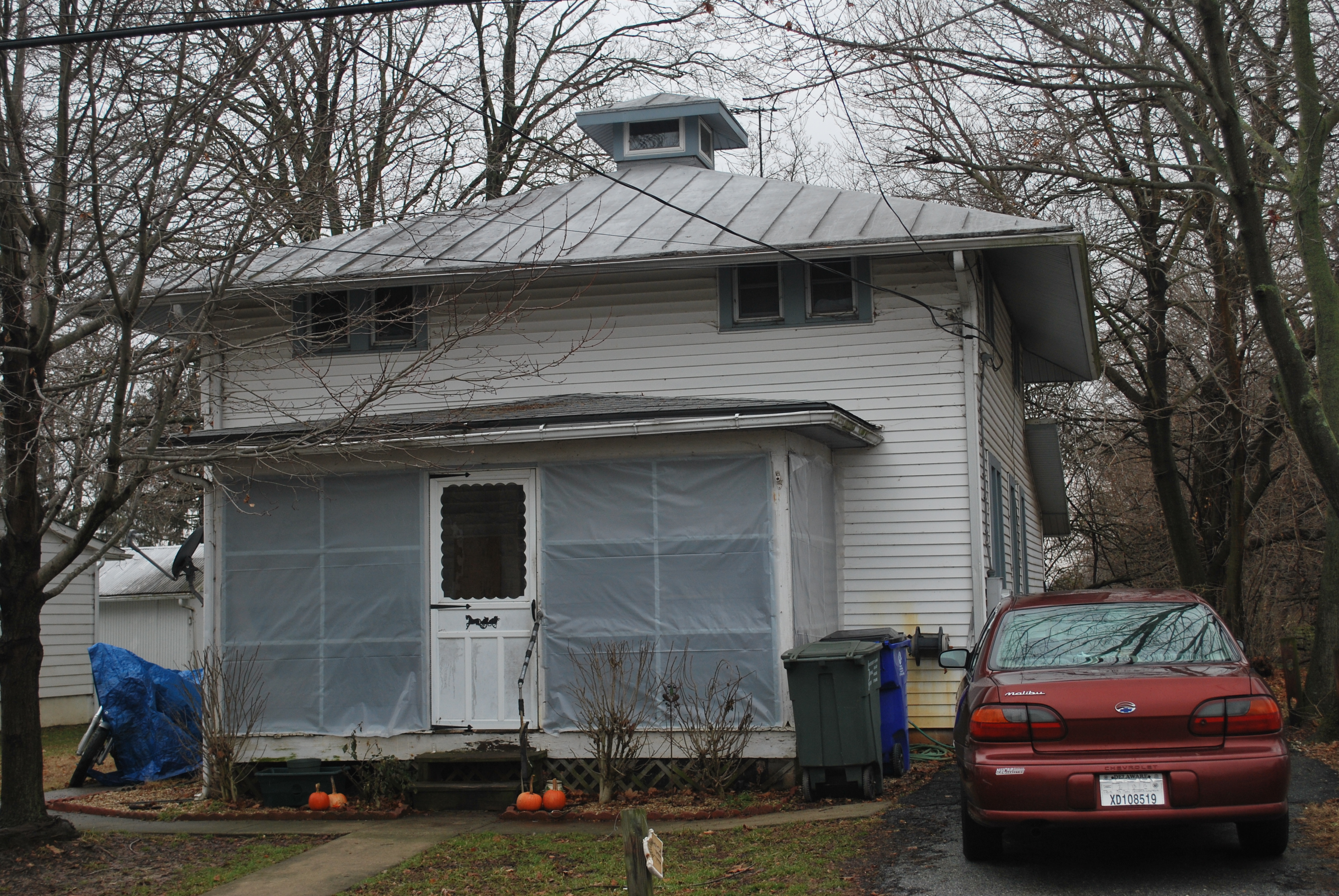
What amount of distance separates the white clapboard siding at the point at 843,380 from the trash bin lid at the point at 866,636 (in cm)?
58

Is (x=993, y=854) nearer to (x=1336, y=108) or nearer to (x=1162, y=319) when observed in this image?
(x=1336, y=108)

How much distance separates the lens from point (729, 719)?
9766 millimetres

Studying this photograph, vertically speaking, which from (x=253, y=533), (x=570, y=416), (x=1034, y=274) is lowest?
(x=253, y=533)

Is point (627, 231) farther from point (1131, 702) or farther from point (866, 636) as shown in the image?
point (1131, 702)

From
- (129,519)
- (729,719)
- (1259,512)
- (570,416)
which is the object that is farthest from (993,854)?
(1259,512)

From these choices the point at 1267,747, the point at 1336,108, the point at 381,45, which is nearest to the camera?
the point at 1267,747

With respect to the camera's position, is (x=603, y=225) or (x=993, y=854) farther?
(x=603, y=225)

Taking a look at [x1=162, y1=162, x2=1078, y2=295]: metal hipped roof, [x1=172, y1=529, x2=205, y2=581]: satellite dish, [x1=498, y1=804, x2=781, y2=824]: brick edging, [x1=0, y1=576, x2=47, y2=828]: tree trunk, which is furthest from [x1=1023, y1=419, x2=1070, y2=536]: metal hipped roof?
[x1=0, y1=576, x2=47, y2=828]: tree trunk

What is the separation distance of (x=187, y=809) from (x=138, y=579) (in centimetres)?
2165

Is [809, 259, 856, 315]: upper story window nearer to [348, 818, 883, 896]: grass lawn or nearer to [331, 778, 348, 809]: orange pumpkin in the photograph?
[348, 818, 883, 896]: grass lawn

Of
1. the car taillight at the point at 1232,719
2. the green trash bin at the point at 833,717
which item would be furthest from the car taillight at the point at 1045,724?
the green trash bin at the point at 833,717

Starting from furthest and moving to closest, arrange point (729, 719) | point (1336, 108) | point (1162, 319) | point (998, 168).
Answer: point (1162, 319)
point (998, 168)
point (729, 719)
point (1336, 108)

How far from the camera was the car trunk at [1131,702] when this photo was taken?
598 cm

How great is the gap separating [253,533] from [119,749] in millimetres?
3017
